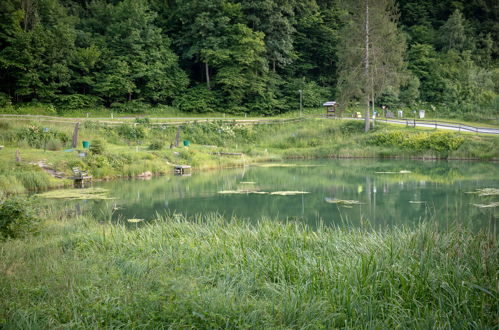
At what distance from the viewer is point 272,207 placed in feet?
50.3

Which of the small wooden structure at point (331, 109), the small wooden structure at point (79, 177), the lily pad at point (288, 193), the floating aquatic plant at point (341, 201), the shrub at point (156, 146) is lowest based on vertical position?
the floating aquatic plant at point (341, 201)

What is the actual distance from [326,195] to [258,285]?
12.2 metres

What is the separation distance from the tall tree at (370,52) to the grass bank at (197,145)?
11.7ft

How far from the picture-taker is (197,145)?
33.8 metres

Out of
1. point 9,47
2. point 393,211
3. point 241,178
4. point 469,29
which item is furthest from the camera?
point 469,29

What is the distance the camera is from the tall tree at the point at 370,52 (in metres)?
36.5

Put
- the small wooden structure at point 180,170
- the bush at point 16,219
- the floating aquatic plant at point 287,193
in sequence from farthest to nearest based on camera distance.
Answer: the small wooden structure at point 180,170, the floating aquatic plant at point 287,193, the bush at point 16,219

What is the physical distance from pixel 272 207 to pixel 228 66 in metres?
37.2

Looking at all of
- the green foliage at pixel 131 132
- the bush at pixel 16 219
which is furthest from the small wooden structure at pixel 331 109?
Answer: the bush at pixel 16 219

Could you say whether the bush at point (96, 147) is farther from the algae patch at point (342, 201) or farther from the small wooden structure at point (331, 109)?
the small wooden structure at point (331, 109)

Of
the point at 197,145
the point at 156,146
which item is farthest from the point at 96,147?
the point at 197,145

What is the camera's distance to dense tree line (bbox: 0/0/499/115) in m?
42.0

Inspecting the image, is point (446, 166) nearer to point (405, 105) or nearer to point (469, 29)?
point (405, 105)

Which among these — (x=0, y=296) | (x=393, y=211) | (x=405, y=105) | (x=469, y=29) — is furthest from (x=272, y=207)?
(x=469, y=29)
